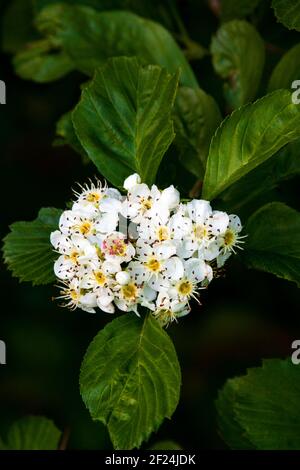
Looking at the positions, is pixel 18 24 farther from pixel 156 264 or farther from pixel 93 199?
pixel 156 264

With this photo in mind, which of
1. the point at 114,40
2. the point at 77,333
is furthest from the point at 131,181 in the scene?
the point at 77,333

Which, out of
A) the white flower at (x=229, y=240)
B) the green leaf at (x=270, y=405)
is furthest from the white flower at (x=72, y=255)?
the green leaf at (x=270, y=405)

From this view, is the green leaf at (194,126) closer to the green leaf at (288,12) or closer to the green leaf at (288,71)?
the green leaf at (288,71)

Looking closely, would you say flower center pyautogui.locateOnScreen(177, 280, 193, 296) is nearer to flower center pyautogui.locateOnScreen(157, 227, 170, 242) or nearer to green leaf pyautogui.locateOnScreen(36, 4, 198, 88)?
flower center pyautogui.locateOnScreen(157, 227, 170, 242)

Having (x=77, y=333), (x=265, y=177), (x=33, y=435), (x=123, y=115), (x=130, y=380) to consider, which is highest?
(x=123, y=115)

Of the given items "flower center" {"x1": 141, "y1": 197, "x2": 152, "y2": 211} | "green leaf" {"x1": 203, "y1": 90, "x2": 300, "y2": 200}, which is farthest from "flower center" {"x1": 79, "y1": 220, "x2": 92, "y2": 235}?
"green leaf" {"x1": 203, "y1": 90, "x2": 300, "y2": 200}

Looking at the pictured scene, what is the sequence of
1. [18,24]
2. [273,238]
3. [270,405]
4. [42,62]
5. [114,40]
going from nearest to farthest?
[273,238] → [270,405] → [114,40] → [42,62] → [18,24]
